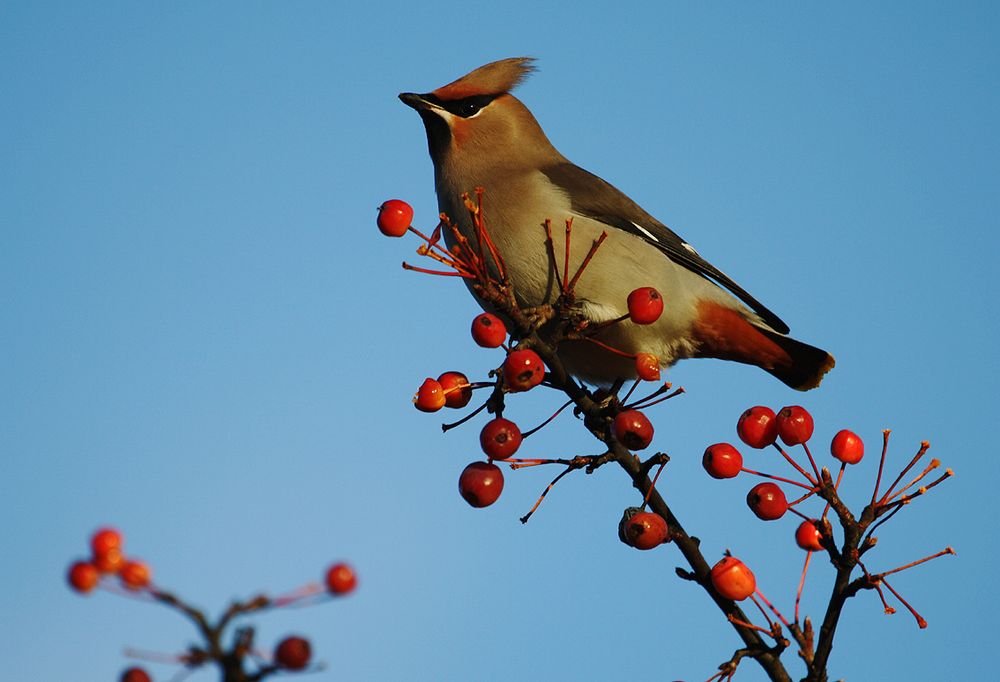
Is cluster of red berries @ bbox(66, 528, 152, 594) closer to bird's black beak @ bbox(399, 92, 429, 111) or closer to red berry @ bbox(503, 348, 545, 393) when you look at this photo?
red berry @ bbox(503, 348, 545, 393)

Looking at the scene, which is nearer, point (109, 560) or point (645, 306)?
point (109, 560)

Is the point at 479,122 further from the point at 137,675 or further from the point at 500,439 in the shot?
the point at 137,675

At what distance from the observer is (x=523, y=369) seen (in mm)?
2678

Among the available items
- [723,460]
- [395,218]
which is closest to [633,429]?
[723,460]

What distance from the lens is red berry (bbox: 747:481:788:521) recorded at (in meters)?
2.63

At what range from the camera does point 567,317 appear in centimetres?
289

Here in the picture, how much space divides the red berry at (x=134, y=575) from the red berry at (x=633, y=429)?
1.63 metres

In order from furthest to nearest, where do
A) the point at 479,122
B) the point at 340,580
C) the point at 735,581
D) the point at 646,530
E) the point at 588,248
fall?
the point at 479,122, the point at 588,248, the point at 646,530, the point at 735,581, the point at 340,580

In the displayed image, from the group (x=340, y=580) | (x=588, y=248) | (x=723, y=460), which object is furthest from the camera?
(x=588, y=248)

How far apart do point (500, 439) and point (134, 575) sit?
1.57 meters

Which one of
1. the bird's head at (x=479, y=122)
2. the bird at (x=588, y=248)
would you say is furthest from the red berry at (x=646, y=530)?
the bird's head at (x=479, y=122)

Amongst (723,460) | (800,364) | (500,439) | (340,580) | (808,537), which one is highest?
(800,364)

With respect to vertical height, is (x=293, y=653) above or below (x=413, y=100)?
below

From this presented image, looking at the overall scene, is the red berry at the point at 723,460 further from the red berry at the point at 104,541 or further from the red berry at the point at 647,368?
the red berry at the point at 104,541
